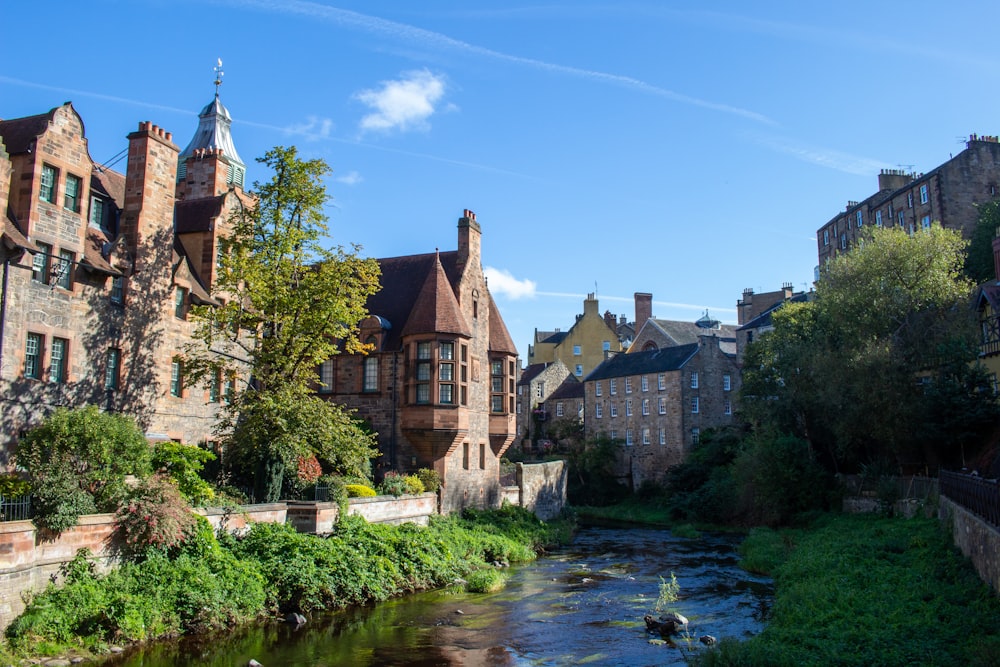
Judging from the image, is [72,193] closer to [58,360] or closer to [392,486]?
[58,360]

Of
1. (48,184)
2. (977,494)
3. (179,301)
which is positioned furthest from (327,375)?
(977,494)

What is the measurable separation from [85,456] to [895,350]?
95.8ft

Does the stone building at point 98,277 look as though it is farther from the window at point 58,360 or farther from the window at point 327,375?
the window at point 327,375

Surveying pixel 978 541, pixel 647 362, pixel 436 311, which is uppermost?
pixel 647 362

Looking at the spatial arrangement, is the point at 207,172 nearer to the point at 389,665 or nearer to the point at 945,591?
the point at 389,665

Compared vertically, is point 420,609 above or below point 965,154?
below

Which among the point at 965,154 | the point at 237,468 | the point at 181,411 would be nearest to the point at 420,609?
the point at 237,468

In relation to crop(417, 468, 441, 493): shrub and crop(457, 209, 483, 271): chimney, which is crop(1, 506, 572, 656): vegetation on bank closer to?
crop(417, 468, 441, 493): shrub

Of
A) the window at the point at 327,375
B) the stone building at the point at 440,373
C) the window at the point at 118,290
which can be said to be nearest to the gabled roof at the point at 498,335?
the stone building at the point at 440,373

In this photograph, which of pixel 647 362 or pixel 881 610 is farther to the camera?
pixel 647 362

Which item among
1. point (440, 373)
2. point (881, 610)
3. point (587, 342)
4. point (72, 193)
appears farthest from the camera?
point (587, 342)

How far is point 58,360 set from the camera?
2220 cm

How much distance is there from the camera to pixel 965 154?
173 ft

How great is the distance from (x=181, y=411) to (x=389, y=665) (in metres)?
14.1
